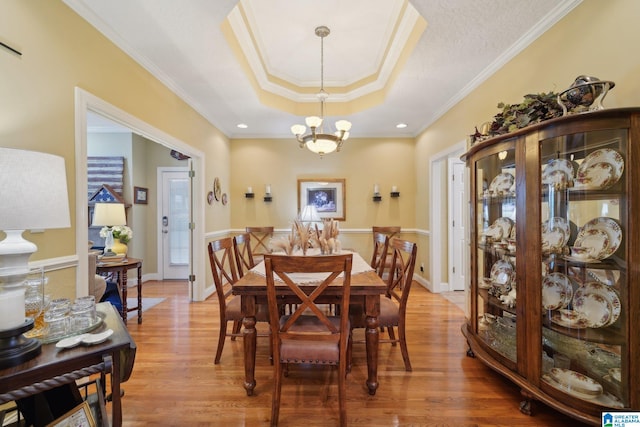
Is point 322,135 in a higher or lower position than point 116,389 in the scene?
higher

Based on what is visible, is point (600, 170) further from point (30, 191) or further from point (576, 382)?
point (30, 191)

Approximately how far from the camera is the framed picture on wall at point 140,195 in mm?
4646

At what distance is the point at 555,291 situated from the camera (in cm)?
165

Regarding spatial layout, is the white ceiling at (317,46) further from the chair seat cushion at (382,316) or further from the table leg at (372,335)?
the chair seat cushion at (382,316)

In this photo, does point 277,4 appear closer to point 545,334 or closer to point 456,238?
point 545,334

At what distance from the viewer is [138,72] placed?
2488mm

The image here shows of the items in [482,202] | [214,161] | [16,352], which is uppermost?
[214,161]

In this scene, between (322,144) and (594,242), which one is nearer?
(594,242)

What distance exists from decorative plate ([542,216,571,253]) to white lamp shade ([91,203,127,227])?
3.93 metres

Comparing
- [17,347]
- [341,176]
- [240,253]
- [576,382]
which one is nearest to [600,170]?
[576,382]

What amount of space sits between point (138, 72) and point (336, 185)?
319 cm

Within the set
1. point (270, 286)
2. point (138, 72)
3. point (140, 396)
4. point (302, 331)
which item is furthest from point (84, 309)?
point (138, 72)

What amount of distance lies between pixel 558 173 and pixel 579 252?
0.46 meters

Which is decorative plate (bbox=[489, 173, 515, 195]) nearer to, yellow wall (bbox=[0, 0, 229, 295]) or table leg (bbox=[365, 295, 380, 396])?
table leg (bbox=[365, 295, 380, 396])
